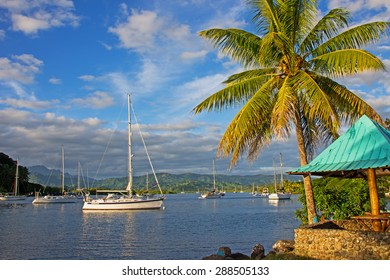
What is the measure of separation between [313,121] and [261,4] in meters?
5.82

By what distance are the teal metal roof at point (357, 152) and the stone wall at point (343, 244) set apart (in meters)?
1.94

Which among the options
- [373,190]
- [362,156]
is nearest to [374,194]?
[373,190]

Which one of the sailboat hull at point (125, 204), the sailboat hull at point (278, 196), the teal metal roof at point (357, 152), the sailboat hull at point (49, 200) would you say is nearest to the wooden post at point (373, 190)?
the teal metal roof at point (357, 152)

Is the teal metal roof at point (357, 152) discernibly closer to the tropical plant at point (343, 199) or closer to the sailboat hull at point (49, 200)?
the tropical plant at point (343, 199)

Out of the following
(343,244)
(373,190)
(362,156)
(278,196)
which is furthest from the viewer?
(278,196)

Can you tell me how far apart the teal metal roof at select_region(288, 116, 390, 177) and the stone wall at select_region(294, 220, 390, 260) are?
194 centimetres

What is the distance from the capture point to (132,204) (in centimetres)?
6278

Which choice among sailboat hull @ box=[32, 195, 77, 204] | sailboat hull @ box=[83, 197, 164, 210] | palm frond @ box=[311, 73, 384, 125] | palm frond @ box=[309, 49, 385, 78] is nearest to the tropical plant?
palm frond @ box=[311, 73, 384, 125]

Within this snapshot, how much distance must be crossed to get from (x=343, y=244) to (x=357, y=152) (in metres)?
3.03

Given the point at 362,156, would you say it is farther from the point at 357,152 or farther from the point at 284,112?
the point at 284,112

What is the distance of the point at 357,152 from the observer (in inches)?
514

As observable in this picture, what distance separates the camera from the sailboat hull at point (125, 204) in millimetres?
62625

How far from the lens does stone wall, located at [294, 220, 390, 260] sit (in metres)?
11.6
